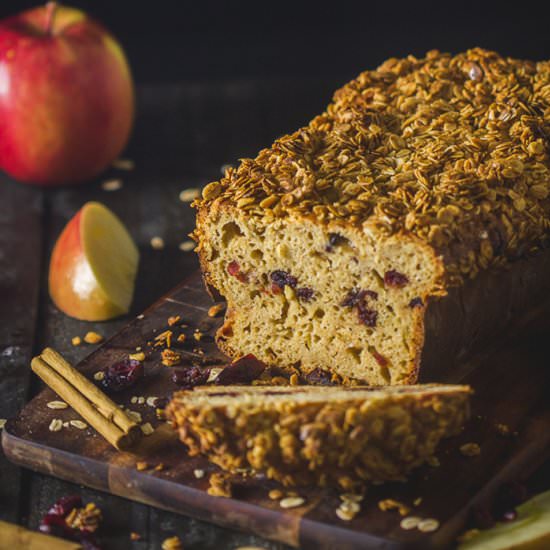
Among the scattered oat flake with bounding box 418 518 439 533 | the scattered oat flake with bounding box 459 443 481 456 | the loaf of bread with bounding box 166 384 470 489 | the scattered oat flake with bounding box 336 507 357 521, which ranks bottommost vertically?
the scattered oat flake with bounding box 336 507 357 521

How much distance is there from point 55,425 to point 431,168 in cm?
166

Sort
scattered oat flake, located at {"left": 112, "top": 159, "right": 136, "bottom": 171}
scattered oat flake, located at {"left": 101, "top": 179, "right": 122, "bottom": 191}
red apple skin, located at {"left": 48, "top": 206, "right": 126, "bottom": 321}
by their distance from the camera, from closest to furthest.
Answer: red apple skin, located at {"left": 48, "top": 206, "right": 126, "bottom": 321} < scattered oat flake, located at {"left": 101, "top": 179, "right": 122, "bottom": 191} < scattered oat flake, located at {"left": 112, "top": 159, "right": 136, "bottom": 171}

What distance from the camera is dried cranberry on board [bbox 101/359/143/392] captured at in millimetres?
4273

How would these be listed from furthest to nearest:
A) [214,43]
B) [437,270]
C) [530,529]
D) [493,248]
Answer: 1. [214,43]
2. [493,248]
3. [437,270]
4. [530,529]

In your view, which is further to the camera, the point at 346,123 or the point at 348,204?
the point at 346,123

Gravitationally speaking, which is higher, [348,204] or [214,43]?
[348,204]

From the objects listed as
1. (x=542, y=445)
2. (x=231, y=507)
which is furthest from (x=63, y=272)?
(x=542, y=445)

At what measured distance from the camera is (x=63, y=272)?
200 inches

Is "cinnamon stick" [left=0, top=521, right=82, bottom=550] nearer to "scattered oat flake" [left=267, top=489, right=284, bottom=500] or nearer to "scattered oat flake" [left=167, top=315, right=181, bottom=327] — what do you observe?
"scattered oat flake" [left=267, top=489, right=284, bottom=500]

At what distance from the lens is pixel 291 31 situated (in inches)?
311

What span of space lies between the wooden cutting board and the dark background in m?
3.61

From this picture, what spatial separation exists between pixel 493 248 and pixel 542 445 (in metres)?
0.71

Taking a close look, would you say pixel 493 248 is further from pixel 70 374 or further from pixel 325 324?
pixel 70 374

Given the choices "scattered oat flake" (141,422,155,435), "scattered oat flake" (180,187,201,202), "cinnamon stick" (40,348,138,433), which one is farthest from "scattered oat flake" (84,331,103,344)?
"scattered oat flake" (180,187,201,202)
